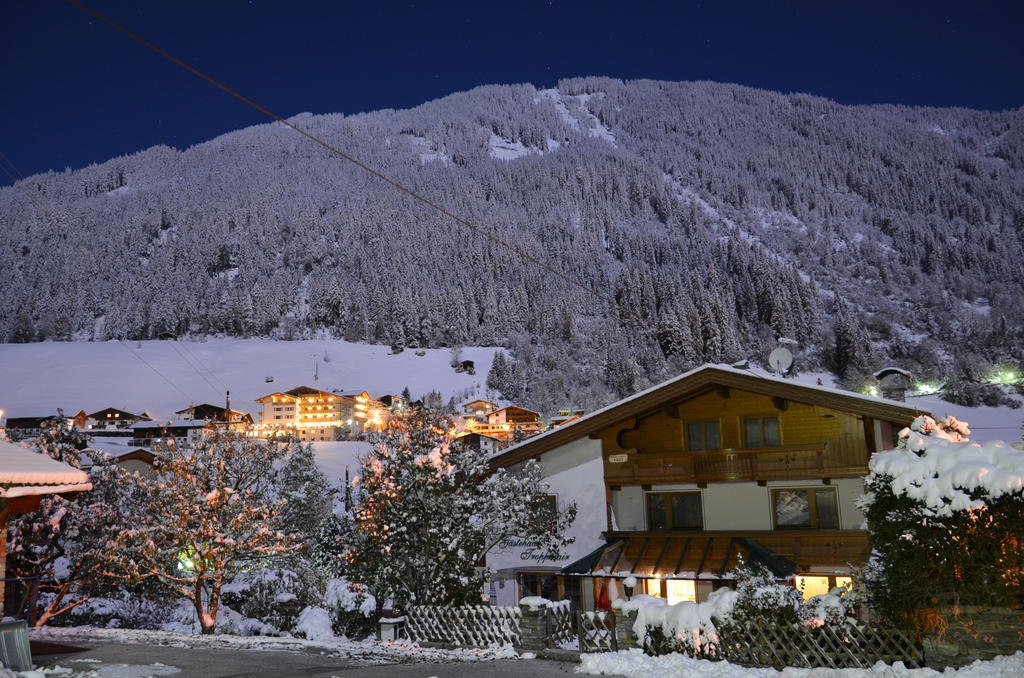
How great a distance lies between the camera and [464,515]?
21.1 metres

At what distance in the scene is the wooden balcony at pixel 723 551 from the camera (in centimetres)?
2253

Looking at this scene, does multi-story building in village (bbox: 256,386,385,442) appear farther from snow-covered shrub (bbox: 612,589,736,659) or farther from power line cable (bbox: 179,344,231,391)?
snow-covered shrub (bbox: 612,589,736,659)

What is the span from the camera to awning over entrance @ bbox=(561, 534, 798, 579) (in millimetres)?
22130

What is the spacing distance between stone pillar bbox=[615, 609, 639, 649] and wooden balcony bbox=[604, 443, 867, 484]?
36.3 feet

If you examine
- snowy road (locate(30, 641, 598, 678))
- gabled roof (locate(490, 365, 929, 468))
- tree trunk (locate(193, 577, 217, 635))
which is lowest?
tree trunk (locate(193, 577, 217, 635))

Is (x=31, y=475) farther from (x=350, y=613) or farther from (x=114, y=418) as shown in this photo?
(x=114, y=418)

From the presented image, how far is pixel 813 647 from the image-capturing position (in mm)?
12430

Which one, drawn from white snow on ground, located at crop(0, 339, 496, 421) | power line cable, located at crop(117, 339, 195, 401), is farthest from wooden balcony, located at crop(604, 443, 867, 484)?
power line cable, located at crop(117, 339, 195, 401)

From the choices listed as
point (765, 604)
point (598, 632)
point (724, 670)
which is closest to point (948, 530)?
point (765, 604)

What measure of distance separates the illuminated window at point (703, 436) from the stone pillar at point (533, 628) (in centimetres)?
1147

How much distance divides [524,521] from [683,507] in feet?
20.0

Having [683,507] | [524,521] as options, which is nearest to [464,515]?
[524,521]

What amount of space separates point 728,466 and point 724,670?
487 inches

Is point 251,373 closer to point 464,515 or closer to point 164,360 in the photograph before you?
point 164,360
